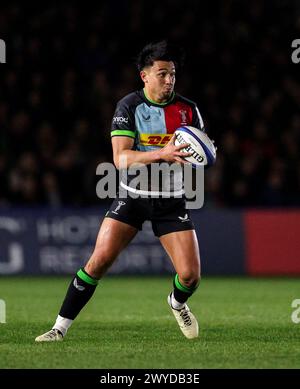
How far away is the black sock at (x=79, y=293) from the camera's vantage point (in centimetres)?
734

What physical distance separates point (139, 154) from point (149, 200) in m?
0.52

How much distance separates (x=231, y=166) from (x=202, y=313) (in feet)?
18.6

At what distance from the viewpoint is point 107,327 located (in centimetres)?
840

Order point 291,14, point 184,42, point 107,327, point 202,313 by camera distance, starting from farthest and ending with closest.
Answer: point 291,14 → point 184,42 → point 202,313 → point 107,327

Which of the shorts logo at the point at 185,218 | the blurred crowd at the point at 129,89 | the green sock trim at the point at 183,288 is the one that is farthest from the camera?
the blurred crowd at the point at 129,89

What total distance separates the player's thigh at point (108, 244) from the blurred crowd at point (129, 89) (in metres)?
7.32

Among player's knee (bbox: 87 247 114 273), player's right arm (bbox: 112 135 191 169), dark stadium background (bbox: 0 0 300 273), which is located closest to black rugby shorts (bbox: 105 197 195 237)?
player's knee (bbox: 87 247 114 273)

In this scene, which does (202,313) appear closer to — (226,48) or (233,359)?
(233,359)

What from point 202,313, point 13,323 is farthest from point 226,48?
point 13,323

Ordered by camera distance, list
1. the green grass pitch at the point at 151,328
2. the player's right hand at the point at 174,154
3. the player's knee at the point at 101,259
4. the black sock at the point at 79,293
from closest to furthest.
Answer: the green grass pitch at the point at 151,328
the player's right hand at the point at 174,154
the player's knee at the point at 101,259
the black sock at the point at 79,293

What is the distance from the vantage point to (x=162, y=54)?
7273mm

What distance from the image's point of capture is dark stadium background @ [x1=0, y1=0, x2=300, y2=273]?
572 inches

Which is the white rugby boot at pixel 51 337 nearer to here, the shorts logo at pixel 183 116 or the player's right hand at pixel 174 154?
the player's right hand at pixel 174 154

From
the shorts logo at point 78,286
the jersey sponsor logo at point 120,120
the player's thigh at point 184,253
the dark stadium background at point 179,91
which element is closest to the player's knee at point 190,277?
the player's thigh at point 184,253
